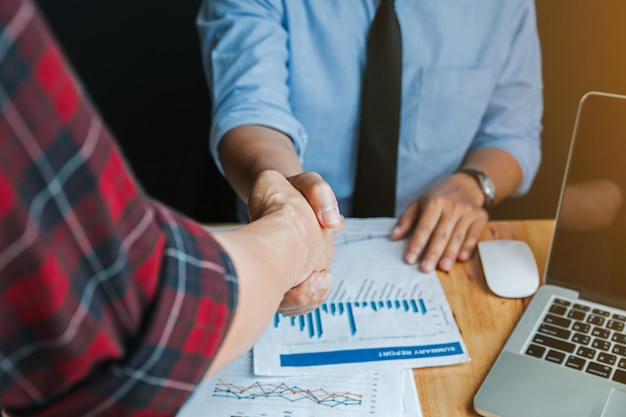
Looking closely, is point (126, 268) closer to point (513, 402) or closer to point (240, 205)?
point (513, 402)

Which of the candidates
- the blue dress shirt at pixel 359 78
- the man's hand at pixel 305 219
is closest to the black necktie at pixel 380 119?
the blue dress shirt at pixel 359 78

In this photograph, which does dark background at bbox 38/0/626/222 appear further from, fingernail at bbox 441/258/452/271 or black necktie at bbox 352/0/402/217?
fingernail at bbox 441/258/452/271

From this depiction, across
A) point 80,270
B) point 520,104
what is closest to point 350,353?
point 80,270

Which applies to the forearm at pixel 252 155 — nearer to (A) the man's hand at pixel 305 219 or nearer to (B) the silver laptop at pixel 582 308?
(A) the man's hand at pixel 305 219

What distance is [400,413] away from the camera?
0.71 metres

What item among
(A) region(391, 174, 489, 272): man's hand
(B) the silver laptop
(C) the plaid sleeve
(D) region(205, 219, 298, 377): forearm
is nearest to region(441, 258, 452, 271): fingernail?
(A) region(391, 174, 489, 272): man's hand

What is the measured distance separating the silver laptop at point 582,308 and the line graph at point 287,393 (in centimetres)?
14

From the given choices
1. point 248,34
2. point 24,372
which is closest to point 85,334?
point 24,372

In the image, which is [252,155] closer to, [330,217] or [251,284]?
[330,217]

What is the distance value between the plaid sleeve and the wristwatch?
807 mm

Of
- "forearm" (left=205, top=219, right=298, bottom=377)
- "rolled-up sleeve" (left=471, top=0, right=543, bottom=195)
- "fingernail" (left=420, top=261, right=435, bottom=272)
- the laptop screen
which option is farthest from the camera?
"rolled-up sleeve" (left=471, top=0, right=543, bottom=195)

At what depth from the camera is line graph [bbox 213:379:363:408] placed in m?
0.72

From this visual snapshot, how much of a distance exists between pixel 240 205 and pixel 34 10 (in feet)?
3.31

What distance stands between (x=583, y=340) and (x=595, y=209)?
0.54ft
